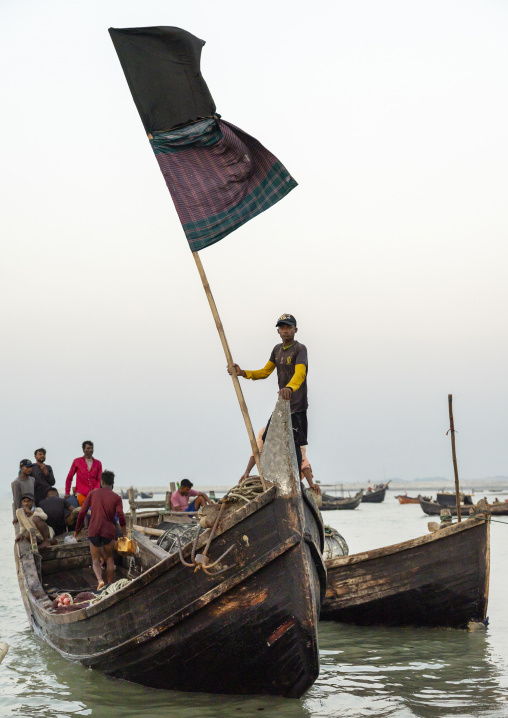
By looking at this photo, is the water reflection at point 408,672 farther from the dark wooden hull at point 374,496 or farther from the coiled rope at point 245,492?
the dark wooden hull at point 374,496

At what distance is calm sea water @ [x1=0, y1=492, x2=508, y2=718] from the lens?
6.42 metres

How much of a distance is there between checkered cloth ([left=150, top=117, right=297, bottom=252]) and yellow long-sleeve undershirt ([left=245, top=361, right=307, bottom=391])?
4.70 feet

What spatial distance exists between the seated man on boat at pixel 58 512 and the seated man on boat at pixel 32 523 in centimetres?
46

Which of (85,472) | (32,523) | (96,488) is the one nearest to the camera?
(96,488)

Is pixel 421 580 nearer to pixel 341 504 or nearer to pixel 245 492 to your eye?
pixel 245 492

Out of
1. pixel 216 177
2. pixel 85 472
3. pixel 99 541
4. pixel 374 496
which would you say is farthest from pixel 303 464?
pixel 374 496

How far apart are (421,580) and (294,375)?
198 inches

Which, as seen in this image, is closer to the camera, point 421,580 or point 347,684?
point 347,684

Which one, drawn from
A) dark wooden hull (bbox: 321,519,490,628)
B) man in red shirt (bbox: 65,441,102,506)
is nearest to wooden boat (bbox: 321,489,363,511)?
man in red shirt (bbox: 65,441,102,506)

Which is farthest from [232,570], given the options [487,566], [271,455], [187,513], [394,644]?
[187,513]

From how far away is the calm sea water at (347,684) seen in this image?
21.1ft

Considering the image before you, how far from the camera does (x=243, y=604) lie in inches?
237

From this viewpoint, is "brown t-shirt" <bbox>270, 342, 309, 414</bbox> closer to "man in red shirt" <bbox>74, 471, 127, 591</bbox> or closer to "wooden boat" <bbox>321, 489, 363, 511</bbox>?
"man in red shirt" <bbox>74, 471, 127, 591</bbox>

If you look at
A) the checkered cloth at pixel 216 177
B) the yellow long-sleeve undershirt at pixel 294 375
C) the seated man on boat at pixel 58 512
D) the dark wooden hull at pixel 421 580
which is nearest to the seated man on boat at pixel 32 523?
the seated man on boat at pixel 58 512
